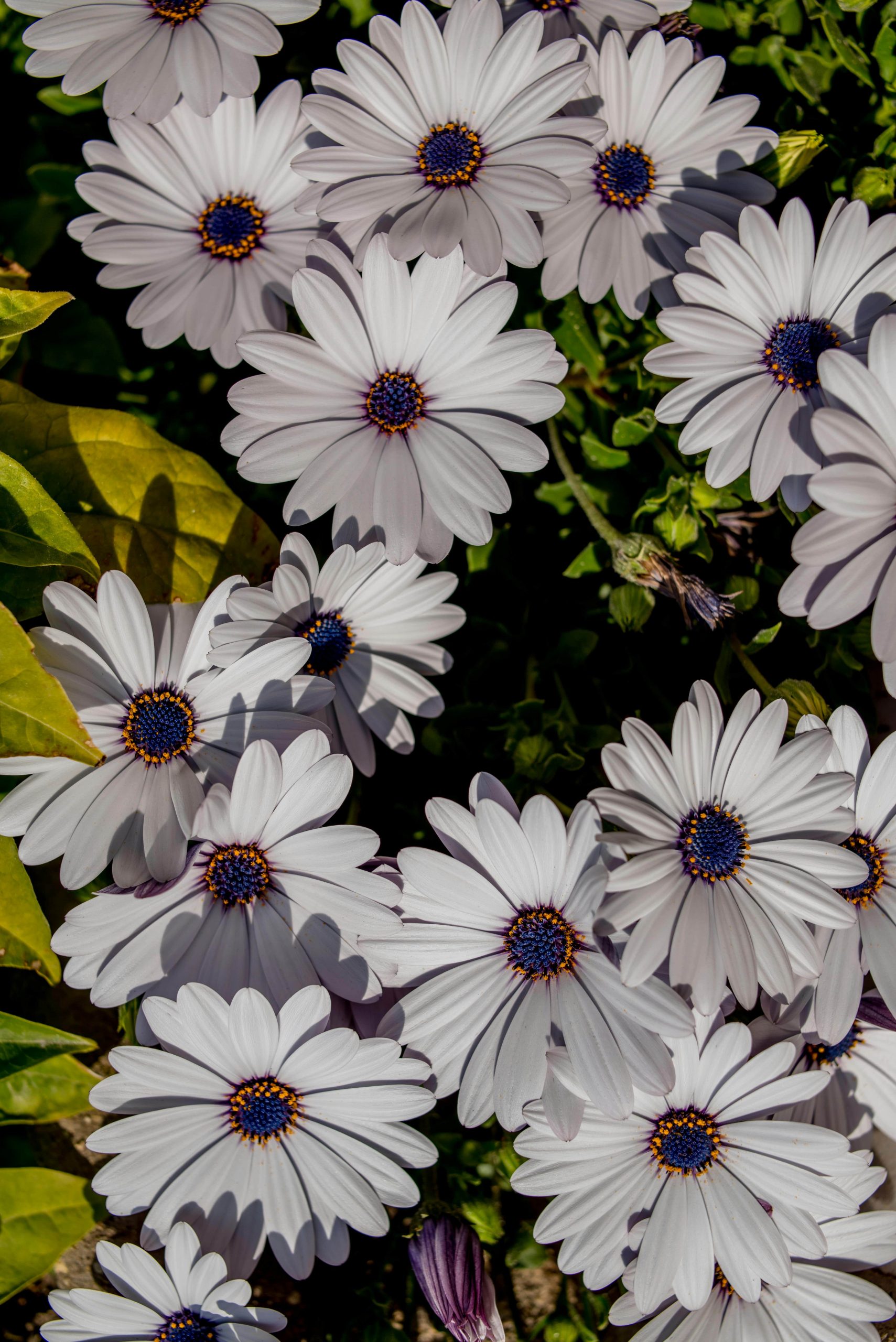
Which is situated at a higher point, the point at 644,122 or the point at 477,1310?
the point at 644,122

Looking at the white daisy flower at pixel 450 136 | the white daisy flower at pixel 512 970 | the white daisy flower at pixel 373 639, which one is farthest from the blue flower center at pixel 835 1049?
the white daisy flower at pixel 450 136

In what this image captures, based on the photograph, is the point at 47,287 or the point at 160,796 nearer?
the point at 160,796

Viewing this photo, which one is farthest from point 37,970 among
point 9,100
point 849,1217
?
point 9,100

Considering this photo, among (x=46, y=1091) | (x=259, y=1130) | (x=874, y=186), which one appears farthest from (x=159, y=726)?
(x=874, y=186)

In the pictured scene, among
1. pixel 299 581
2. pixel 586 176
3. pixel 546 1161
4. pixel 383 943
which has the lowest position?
pixel 546 1161

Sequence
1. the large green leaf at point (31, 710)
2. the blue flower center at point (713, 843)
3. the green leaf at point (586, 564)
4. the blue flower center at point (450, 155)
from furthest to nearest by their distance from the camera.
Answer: the green leaf at point (586, 564) < the blue flower center at point (450, 155) < the blue flower center at point (713, 843) < the large green leaf at point (31, 710)

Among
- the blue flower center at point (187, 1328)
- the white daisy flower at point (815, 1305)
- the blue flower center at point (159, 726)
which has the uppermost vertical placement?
the blue flower center at point (159, 726)

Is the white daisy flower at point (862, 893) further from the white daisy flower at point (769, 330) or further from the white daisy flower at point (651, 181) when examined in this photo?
the white daisy flower at point (651, 181)

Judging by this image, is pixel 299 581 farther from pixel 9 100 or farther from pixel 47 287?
pixel 9 100
